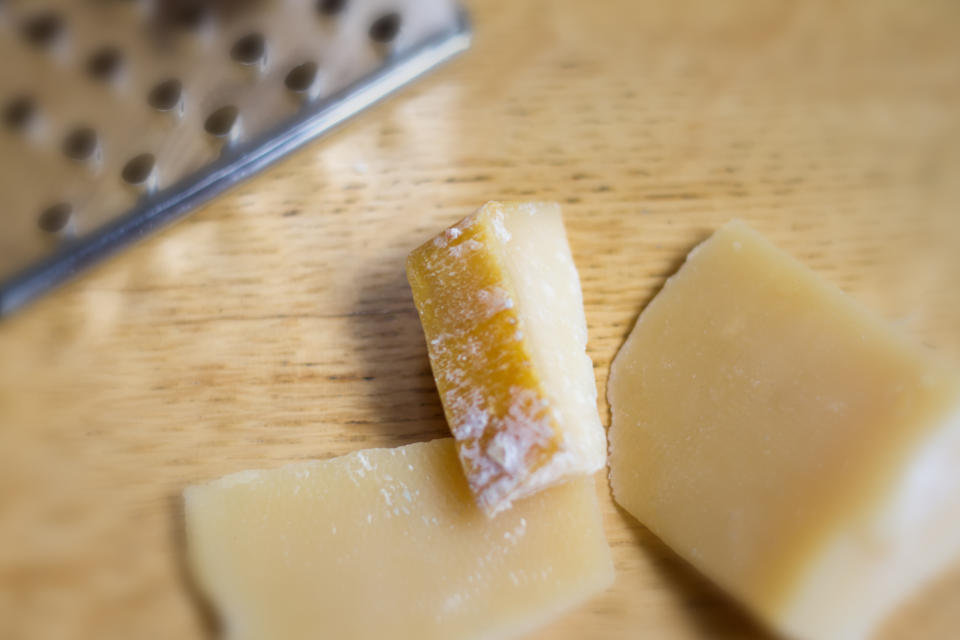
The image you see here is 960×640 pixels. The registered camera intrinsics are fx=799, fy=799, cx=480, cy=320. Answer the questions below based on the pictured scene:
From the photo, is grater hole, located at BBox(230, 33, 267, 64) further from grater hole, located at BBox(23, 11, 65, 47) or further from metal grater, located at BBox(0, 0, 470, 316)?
grater hole, located at BBox(23, 11, 65, 47)

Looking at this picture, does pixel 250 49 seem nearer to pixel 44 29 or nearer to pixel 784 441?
pixel 44 29

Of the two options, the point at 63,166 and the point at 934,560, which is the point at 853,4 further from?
the point at 63,166

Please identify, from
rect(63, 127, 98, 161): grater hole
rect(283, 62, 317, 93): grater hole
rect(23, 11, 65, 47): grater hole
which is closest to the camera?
rect(23, 11, 65, 47): grater hole

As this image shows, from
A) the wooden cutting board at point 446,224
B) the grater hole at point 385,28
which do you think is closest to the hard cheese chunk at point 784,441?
the wooden cutting board at point 446,224

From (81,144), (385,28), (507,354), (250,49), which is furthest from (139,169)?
(507,354)

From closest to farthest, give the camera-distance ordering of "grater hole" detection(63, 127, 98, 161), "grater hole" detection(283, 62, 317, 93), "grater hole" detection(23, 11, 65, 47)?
"grater hole" detection(23, 11, 65, 47) → "grater hole" detection(63, 127, 98, 161) → "grater hole" detection(283, 62, 317, 93)

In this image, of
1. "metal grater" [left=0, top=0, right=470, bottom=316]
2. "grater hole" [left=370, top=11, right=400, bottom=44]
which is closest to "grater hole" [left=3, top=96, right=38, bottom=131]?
"metal grater" [left=0, top=0, right=470, bottom=316]

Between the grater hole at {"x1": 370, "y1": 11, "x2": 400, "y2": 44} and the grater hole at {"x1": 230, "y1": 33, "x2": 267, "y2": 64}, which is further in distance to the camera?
the grater hole at {"x1": 370, "y1": 11, "x2": 400, "y2": 44}

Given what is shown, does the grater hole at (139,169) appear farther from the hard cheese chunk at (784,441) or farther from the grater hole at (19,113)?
the hard cheese chunk at (784,441)
